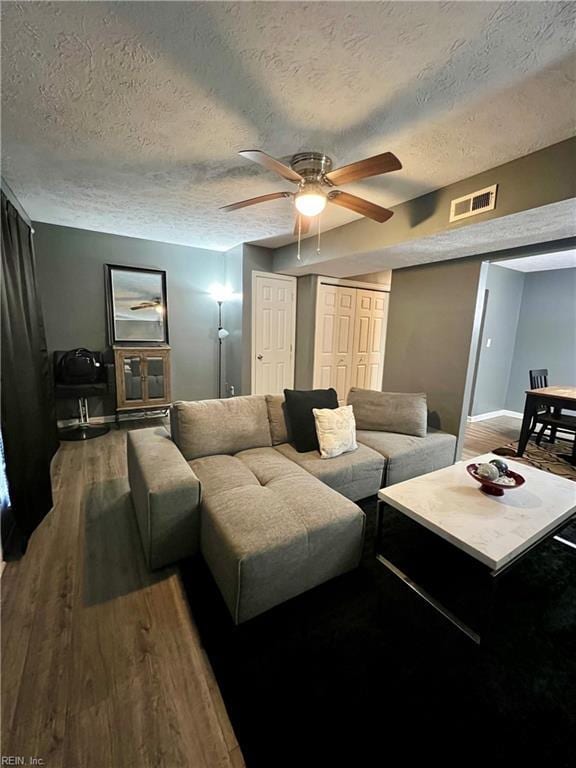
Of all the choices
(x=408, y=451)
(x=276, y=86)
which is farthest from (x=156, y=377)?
(x=276, y=86)

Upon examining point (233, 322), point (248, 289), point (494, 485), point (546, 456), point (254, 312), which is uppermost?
point (248, 289)

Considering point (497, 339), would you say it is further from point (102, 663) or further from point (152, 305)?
point (102, 663)

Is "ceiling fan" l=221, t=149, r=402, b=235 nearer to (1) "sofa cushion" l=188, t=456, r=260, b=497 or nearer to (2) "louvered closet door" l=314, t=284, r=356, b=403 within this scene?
(1) "sofa cushion" l=188, t=456, r=260, b=497

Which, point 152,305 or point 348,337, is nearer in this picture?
point 152,305

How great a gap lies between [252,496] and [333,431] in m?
0.95

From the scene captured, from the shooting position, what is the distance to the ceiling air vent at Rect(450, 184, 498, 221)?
2.11m

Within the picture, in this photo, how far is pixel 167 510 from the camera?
170 cm

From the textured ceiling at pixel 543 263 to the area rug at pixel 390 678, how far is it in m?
4.07

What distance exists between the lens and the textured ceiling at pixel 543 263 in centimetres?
405

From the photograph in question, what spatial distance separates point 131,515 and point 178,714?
1385 mm

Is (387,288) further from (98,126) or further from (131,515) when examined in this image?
(131,515)

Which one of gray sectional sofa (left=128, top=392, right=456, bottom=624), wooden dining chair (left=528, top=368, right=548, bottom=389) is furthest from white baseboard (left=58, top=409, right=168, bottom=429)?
wooden dining chair (left=528, top=368, right=548, bottom=389)

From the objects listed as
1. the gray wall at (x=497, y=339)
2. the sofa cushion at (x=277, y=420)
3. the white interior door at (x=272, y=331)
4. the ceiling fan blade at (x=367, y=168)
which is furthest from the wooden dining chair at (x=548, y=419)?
the ceiling fan blade at (x=367, y=168)

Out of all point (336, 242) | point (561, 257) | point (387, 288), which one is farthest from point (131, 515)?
point (561, 257)
